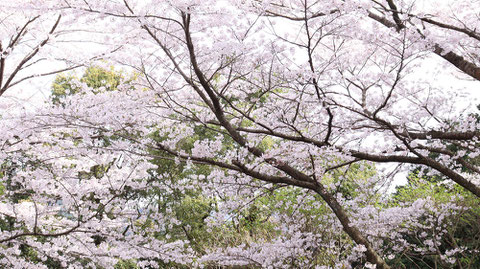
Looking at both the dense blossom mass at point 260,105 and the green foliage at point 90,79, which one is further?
the green foliage at point 90,79

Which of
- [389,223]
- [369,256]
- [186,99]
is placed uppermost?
[186,99]

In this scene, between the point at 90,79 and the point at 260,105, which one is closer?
the point at 260,105

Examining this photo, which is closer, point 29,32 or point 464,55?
point 464,55

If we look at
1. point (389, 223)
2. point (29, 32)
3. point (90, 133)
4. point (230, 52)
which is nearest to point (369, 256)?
point (389, 223)

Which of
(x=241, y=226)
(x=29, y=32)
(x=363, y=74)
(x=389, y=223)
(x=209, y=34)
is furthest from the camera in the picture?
(x=241, y=226)

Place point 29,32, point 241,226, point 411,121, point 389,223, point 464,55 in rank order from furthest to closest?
point 241,226 < point 29,32 < point 389,223 < point 464,55 < point 411,121

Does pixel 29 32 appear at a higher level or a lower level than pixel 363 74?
higher

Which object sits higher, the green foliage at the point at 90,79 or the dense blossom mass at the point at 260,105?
the green foliage at the point at 90,79

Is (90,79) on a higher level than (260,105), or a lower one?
higher

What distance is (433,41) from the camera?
397 centimetres

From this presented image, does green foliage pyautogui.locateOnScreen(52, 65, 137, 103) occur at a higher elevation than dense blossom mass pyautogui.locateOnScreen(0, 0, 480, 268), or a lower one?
higher

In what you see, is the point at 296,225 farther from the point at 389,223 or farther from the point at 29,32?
the point at 29,32

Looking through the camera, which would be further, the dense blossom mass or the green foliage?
the green foliage

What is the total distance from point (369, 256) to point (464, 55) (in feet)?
9.33
